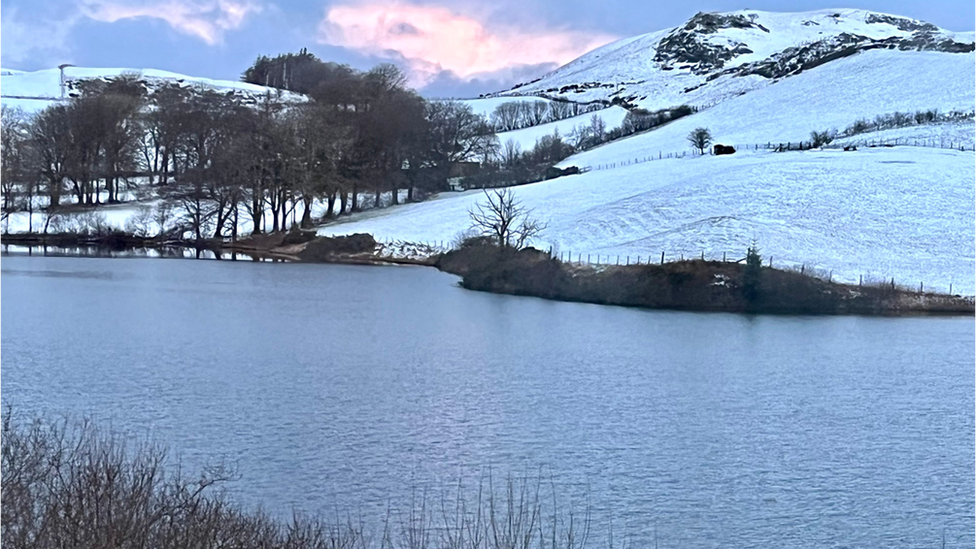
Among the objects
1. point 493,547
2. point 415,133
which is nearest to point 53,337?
point 493,547

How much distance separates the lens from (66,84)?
14175 centimetres

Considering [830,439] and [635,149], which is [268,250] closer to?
[635,149]

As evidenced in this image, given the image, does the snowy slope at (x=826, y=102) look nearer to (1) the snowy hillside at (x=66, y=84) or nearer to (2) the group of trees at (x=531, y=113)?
(2) the group of trees at (x=531, y=113)

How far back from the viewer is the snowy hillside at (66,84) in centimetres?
12769

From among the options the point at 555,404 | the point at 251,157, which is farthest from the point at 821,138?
the point at 555,404

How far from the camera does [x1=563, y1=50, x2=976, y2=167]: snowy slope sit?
283 ft

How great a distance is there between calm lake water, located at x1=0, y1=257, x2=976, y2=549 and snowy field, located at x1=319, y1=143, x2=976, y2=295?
1085cm

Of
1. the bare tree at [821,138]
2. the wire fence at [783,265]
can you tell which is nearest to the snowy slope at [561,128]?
the bare tree at [821,138]

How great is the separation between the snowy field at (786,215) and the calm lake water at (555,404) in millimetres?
10848

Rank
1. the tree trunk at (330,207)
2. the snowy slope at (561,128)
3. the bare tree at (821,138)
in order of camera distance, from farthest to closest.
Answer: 1. the snowy slope at (561,128)
2. the tree trunk at (330,207)
3. the bare tree at (821,138)

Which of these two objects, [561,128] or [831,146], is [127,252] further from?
[561,128]

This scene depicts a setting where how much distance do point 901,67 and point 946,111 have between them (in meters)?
22.1

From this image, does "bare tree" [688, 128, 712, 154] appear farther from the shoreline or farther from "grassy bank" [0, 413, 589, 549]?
"grassy bank" [0, 413, 589, 549]

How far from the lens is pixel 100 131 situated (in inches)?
3228
